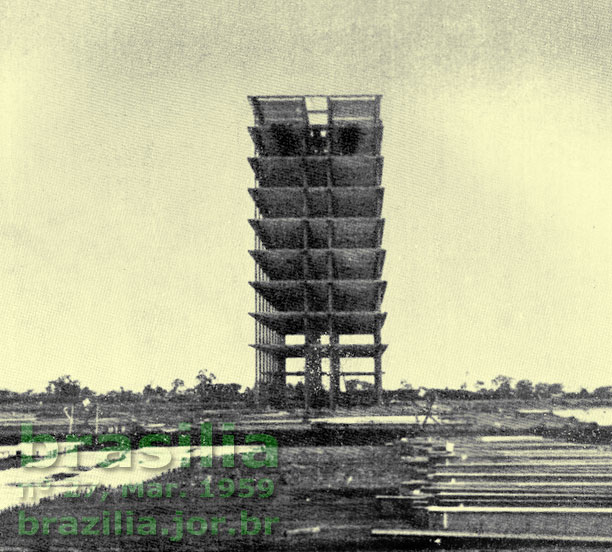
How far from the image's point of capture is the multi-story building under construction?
35.7 metres

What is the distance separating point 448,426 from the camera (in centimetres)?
1852

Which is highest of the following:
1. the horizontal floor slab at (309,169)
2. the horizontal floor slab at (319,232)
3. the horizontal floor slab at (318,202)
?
the horizontal floor slab at (309,169)

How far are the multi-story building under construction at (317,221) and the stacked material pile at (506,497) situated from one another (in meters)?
23.8

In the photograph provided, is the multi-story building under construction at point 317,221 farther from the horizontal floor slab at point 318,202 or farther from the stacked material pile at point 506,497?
the stacked material pile at point 506,497

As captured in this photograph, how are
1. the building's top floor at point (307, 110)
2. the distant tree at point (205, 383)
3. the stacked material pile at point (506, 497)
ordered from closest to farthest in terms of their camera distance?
the stacked material pile at point (506, 497) → the building's top floor at point (307, 110) → the distant tree at point (205, 383)

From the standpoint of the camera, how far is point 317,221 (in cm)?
3597

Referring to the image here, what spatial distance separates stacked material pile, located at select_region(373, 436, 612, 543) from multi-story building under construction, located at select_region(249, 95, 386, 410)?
23.8 m

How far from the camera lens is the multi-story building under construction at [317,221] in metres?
35.7

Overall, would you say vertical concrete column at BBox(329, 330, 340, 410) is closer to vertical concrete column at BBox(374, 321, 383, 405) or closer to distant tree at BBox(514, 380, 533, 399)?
vertical concrete column at BBox(374, 321, 383, 405)

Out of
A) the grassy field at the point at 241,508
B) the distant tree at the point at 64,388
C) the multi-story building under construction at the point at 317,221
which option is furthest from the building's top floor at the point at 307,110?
the distant tree at the point at 64,388

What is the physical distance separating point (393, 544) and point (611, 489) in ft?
13.1

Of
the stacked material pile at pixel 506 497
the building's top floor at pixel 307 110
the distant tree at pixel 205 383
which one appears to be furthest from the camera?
the distant tree at pixel 205 383

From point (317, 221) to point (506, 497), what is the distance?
2846 centimetres

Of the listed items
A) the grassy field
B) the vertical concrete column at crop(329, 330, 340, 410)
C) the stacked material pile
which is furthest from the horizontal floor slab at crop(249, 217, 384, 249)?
the stacked material pile
